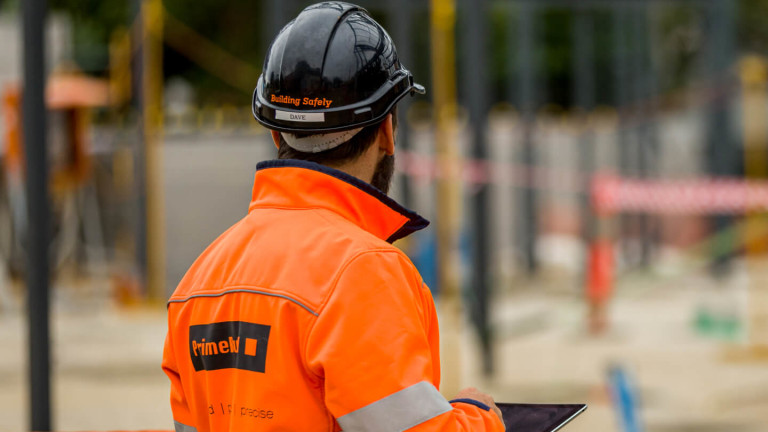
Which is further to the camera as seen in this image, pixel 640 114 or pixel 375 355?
pixel 640 114

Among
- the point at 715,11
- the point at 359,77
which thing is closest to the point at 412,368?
the point at 359,77

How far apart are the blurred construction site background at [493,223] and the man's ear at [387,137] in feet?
8.01

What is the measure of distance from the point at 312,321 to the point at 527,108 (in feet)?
55.2

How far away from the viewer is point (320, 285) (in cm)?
175

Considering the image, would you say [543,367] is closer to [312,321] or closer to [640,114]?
[312,321]

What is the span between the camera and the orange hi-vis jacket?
5.59 feet

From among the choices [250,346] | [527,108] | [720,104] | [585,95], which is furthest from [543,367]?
[585,95]

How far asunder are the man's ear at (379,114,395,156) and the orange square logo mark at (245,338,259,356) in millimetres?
439

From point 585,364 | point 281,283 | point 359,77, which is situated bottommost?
point 585,364

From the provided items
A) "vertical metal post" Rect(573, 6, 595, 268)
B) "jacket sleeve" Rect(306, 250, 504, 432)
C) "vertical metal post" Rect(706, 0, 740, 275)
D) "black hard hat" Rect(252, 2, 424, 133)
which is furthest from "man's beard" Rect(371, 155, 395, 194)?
"vertical metal post" Rect(573, 6, 595, 268)

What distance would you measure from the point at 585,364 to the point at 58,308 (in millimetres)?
7540

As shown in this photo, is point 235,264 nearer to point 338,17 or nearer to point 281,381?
point 281,381

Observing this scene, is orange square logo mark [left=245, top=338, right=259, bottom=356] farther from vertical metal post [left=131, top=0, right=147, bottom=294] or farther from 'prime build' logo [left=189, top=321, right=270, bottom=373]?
vertical metal post [left=131, top=0, right=147, bottom=294]

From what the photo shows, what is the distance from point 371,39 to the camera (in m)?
1.95
